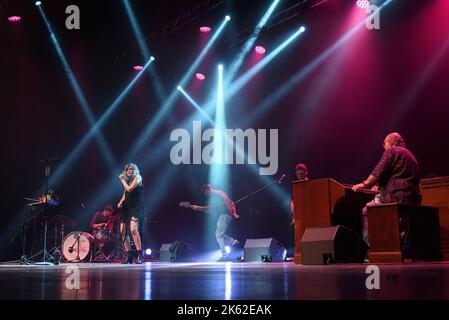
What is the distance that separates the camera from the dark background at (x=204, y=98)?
9.80 metres

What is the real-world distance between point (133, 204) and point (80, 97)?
5.25 m

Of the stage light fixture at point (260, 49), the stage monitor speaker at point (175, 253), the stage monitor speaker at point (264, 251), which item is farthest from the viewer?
the stage light fixture at point (260, 49)

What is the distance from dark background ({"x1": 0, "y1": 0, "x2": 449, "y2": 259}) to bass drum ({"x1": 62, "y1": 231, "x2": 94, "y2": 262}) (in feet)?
3.57

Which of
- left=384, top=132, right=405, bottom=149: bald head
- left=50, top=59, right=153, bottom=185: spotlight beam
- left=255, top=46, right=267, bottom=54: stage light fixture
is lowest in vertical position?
left=384, top=132, right=405, bottom=149: bald head

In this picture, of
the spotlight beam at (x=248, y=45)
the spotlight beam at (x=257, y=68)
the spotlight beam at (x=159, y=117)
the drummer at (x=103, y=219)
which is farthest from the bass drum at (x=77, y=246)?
the spotlight beam at (x=248, y=45)

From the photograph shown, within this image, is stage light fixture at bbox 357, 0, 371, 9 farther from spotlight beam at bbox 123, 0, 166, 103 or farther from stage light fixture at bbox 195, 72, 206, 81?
spotlight beam at bbox 123, 0, 166, 103

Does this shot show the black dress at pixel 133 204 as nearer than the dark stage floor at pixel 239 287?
No

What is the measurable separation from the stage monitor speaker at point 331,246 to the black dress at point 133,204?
297cm

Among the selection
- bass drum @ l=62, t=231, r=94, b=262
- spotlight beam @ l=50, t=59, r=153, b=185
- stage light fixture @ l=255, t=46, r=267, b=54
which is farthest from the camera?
spotlight beam @ l=50, t=59, r=153, b=185

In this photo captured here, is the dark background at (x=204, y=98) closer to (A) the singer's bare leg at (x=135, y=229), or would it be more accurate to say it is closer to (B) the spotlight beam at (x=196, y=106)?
(B) the spotlight beam at (x=196, y=106)

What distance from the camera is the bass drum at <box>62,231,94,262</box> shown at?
1071cm

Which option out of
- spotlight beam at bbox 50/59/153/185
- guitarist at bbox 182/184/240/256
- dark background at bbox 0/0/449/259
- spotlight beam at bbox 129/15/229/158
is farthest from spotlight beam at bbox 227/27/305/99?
guitarist at bbox 182/184/240/256
